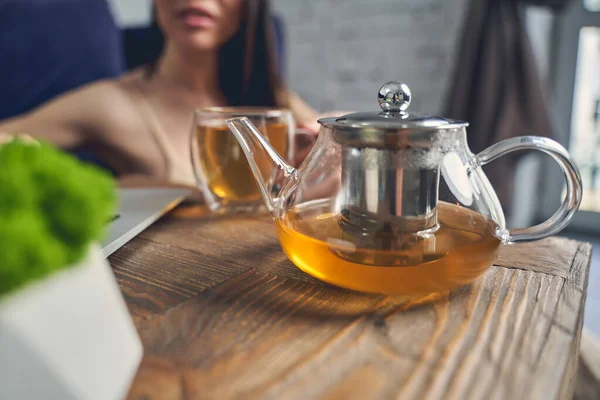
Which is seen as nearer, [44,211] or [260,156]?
[44,211]

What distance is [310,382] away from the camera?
23cm

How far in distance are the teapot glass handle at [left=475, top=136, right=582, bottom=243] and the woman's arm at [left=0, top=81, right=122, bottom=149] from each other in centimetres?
85

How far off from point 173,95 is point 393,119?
836 millimetres

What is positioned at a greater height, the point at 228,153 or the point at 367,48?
the point at 367,48

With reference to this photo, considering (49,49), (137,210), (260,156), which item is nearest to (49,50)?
(49,49)

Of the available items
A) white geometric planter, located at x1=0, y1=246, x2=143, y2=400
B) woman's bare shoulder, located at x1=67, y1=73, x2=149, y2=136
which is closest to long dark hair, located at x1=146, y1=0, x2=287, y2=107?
woman's bare shoulder, located at x1=67, y1=73, x2=149, y2=136

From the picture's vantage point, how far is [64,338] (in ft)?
0.59

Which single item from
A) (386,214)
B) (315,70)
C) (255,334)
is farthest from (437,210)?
(315,70)

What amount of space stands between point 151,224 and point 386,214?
0.99 feet

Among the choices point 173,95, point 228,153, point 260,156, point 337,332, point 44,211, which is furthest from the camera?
point 173,95

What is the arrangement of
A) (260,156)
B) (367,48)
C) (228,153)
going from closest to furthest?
(260,156) < (228,153) < (367,48)

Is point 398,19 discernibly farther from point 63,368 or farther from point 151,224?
point 63,368

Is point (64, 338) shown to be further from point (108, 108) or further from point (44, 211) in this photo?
point (108, 108)

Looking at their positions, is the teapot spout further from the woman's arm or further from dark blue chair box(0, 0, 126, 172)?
dark blue chair box(0, 0, 126, 172)
